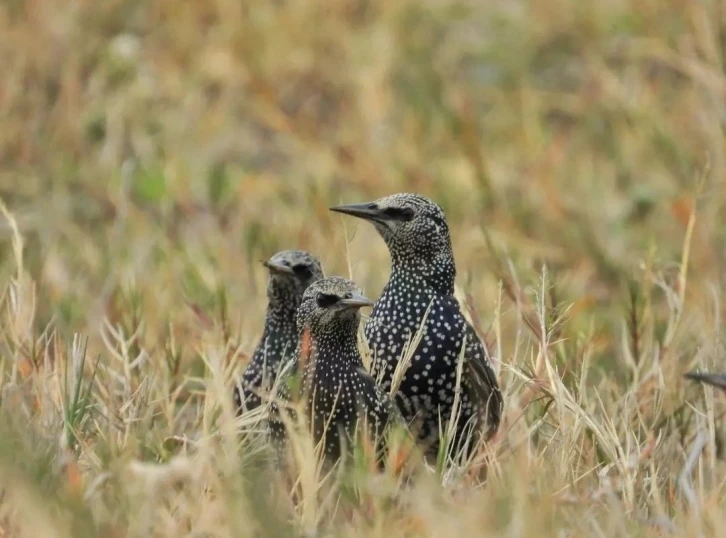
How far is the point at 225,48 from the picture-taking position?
874cm

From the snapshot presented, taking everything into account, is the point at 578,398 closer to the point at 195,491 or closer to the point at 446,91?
the point at 195,491

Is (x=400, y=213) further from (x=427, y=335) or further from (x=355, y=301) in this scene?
(x=355, y=301)

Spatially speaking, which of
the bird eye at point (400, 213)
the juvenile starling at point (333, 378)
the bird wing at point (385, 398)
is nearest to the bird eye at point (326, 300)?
the juvenile starling at point (333, 378)

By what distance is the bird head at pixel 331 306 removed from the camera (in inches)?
159

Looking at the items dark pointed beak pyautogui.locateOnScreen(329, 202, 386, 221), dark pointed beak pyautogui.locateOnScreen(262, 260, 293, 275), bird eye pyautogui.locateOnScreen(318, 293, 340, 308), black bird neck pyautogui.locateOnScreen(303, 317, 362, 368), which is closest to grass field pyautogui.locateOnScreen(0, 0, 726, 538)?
dark pointed beak pyautogui.locateOnScreen(329, 202, 386, 221)

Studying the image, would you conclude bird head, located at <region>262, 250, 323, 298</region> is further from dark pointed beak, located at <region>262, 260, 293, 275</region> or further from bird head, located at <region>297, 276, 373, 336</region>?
bird head, located at <region>297, 276, 373, 336</region>

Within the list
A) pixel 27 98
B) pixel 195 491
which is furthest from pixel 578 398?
pixel 27 98

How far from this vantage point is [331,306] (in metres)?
4.06

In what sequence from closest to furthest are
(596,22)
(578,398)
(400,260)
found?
(578,398), (400,260), (596,22)

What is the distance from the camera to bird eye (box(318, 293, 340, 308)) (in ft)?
13.3

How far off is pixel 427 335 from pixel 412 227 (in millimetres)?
377

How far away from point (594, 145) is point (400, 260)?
409 cm

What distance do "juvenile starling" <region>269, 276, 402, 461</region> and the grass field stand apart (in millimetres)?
183

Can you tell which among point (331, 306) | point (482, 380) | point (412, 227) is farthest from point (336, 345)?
point (412, 227)
